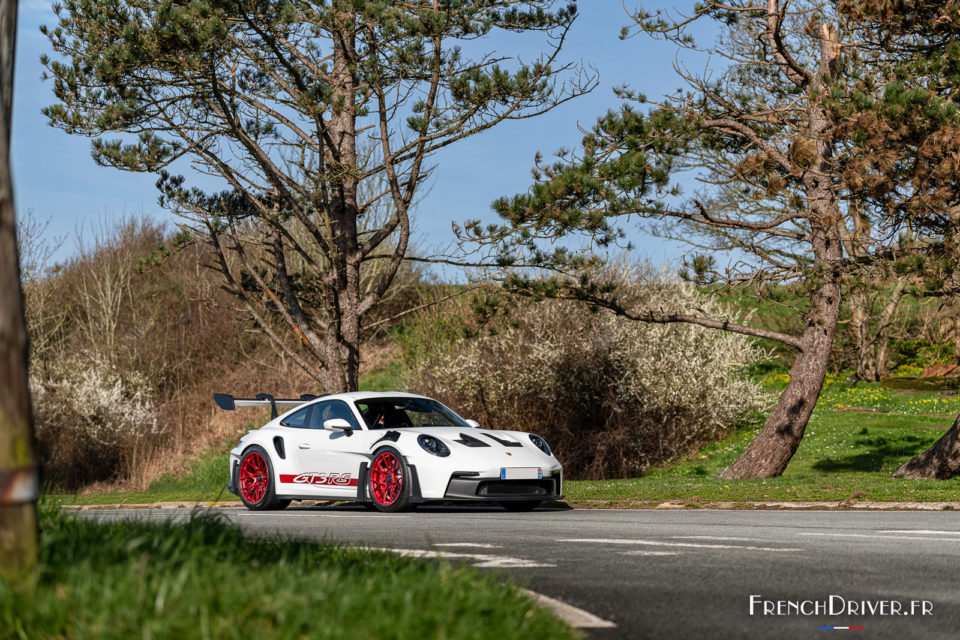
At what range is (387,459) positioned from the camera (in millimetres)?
12133

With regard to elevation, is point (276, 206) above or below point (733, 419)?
above

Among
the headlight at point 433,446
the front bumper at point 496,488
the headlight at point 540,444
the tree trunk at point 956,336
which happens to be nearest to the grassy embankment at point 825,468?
the headlight at point 540,444

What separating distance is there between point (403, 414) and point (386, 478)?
1.17m

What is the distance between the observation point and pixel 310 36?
18828mm

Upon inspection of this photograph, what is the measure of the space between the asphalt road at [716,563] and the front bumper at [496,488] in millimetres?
449

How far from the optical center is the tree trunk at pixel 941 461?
1708 centimetres

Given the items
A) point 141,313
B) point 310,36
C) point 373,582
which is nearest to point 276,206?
point 310,36

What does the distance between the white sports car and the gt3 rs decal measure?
0.04ft

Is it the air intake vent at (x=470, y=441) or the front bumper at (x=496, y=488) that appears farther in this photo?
the air intake vent at (x=470, y=441)

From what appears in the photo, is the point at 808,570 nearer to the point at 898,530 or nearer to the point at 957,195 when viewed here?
the point at 898,530

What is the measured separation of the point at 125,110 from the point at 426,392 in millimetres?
13270

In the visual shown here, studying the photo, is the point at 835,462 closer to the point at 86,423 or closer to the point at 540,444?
the point at 540,444

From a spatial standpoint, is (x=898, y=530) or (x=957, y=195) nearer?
(x=898, y=530)

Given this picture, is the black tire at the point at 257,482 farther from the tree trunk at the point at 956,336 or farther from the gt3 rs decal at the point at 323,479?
the tree trunk at the point at 956,336
